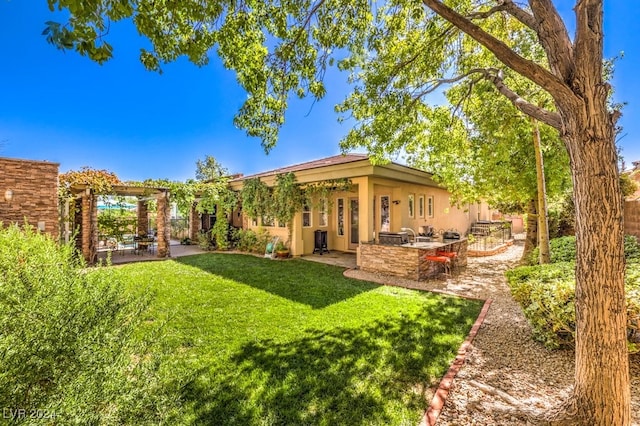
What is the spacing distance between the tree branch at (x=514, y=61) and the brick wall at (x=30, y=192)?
1231 cm

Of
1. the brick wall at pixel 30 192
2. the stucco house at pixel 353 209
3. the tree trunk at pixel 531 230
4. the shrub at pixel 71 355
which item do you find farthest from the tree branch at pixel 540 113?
the brick wall at pixel 30 192

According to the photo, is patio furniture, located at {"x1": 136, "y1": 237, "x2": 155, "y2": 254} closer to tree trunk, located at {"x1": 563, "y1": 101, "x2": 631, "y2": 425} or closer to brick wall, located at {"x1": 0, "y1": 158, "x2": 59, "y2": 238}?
brick wall, located at {"x1": 0, "y1": 158, "x2": 59, "y2": 238}

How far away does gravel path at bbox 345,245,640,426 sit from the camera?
117 inches

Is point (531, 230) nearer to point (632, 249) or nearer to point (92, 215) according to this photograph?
point (632, 249)

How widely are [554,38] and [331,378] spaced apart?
4202mm

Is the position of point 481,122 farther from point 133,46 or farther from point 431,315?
point 133,46

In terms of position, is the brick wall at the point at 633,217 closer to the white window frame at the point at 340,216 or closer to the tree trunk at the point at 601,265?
the tree trunk at the point at 601,265

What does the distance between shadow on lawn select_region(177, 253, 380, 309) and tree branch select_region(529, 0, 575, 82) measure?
17.3 ft

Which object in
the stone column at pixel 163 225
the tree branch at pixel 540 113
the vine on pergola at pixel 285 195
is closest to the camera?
the tree branch at pixel 540 113

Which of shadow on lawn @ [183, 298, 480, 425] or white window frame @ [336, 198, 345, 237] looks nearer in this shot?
shadow on lawn @ [183, 298, 480, 425]

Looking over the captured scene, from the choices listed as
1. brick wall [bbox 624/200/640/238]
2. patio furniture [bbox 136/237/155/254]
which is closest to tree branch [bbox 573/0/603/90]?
brick wall [bbox 624/200/640/238]

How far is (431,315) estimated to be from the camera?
5672 millimetres

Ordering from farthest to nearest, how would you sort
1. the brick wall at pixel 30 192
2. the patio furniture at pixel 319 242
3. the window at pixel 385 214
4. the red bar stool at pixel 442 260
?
1. the patio furniture at pixel 319 242
2. the window at pixel 385 214
3. the brick wall at pixel 30 192
4. the red bar stool at pixel 442 260

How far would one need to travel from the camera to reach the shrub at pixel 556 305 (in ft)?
12.0
